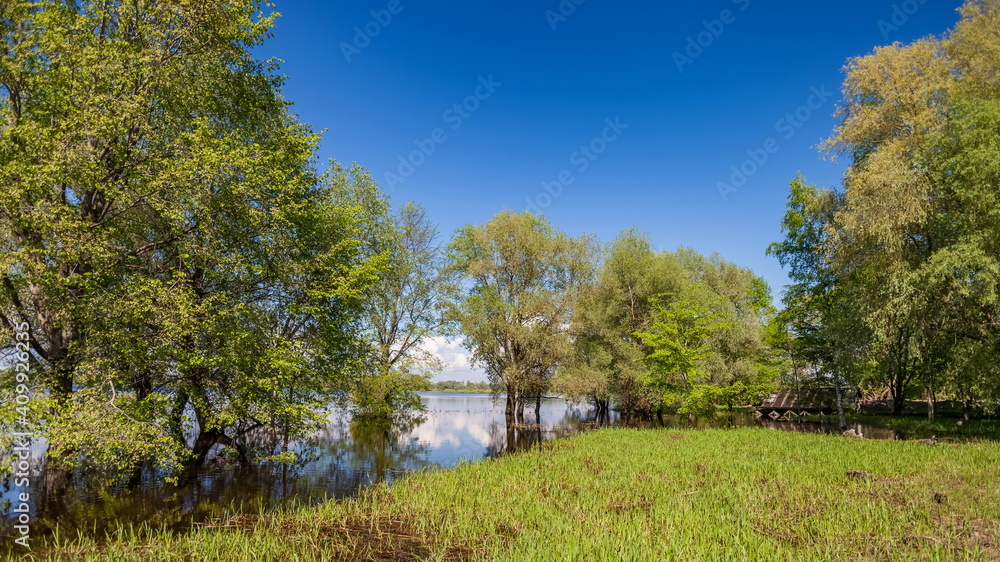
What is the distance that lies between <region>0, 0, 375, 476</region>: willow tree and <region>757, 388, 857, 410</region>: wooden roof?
48377 millimetres

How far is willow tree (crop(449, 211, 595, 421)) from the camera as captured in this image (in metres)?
36.6

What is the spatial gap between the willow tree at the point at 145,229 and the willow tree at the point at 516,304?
64.4 ft

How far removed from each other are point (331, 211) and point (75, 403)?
11.4m

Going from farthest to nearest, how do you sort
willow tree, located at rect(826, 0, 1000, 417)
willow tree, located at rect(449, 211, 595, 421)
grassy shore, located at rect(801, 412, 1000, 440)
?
willow tree, located at rect(449, 211, 595, 421) → grassy shore, located at rect(801, 412, 1000, 440) → willow tree, located at rect(826, 0, 1000, 417)

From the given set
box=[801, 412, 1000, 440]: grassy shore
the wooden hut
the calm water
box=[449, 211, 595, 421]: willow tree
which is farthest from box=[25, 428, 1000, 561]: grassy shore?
the wooden hut

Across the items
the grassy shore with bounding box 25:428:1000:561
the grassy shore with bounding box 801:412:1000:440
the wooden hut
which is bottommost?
the wooden hut

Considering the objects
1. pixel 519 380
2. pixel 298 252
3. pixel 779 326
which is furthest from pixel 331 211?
pixel 779 326

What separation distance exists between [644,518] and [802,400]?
159 ft

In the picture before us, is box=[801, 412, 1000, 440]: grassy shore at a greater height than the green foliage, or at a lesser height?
lesser

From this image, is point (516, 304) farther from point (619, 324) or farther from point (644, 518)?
point (644, 518)

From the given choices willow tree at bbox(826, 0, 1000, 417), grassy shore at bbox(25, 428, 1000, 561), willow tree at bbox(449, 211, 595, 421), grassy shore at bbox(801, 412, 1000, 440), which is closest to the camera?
grassy shore at bbox(25, 428, 1000, 561)

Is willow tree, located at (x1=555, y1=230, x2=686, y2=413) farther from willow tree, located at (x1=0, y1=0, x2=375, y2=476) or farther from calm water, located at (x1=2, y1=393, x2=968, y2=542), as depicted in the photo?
willow tree, located at (x1=0, y1=0, x2=375, y2=476)

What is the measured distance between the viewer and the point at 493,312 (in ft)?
123

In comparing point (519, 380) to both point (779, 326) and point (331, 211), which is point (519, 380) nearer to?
point (331, 211)
